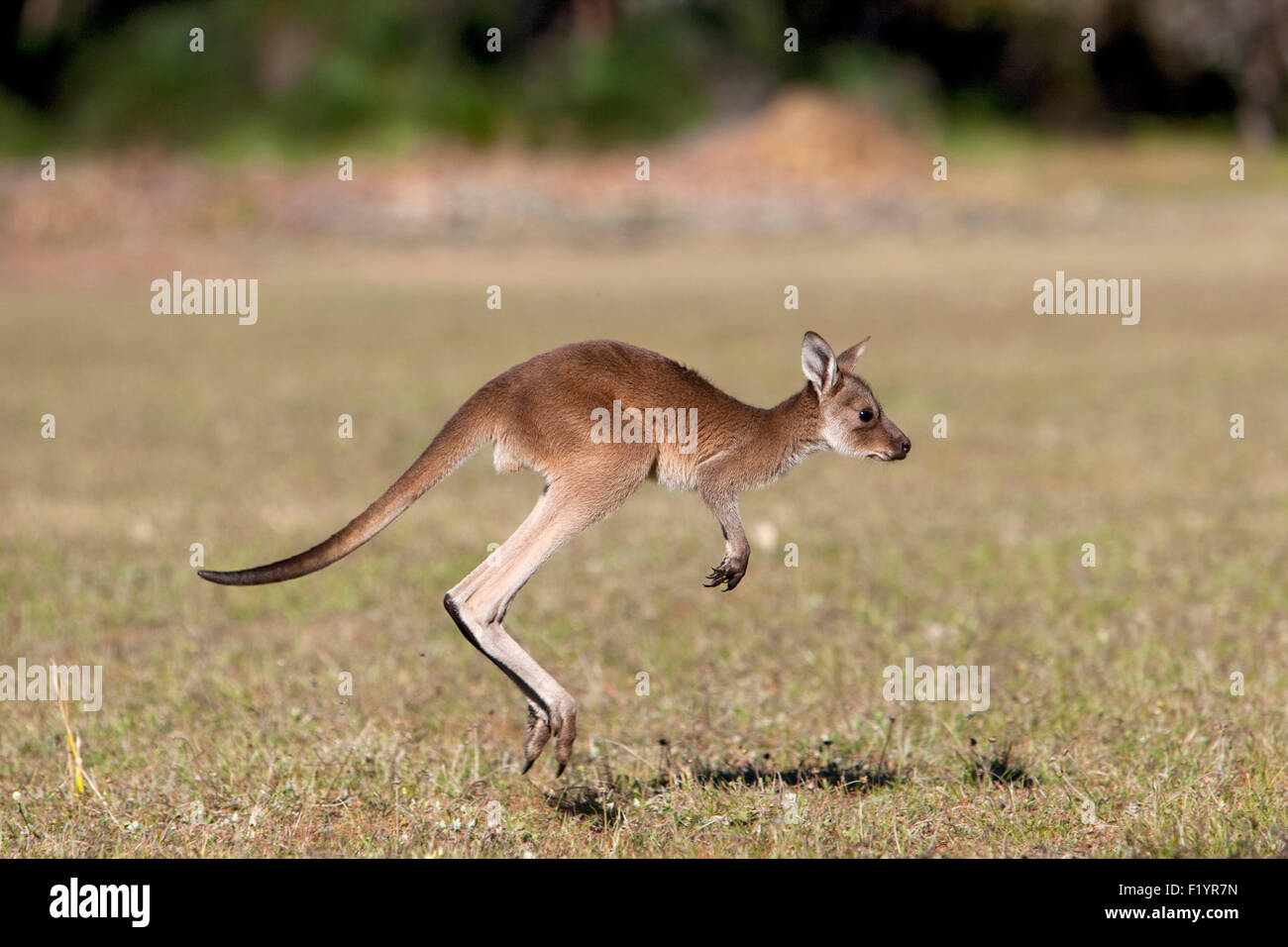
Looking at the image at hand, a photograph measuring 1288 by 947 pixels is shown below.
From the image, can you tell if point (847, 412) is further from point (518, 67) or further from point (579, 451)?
point (518, 67)

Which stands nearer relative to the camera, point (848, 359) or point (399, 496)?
point (399, 496)

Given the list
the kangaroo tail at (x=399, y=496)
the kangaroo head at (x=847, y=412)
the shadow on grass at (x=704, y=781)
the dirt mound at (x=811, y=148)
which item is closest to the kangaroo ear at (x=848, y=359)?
the kangaroo head at (x=847, y=412)

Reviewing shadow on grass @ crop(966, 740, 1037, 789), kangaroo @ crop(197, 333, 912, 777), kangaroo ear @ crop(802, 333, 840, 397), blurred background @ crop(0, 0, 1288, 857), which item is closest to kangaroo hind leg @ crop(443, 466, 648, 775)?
kangaroo @ crop(197, 333, 912, 777)

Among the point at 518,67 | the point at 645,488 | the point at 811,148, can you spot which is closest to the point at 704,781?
the point at 645,488

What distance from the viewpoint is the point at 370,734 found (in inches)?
211

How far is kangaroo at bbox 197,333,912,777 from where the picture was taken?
4324 millimetres

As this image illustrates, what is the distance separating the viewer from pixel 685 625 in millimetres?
6914

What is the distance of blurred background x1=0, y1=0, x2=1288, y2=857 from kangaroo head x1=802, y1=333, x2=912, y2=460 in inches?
38.3

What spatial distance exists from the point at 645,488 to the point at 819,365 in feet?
20.3
